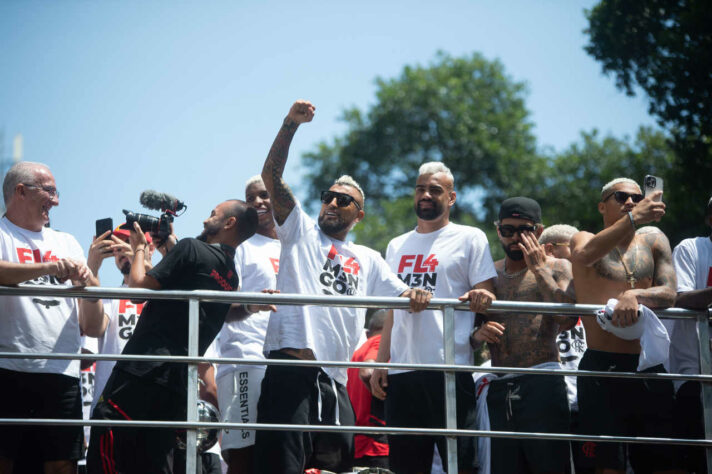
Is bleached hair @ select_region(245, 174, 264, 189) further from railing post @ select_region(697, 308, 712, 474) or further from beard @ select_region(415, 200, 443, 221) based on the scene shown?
railing post @ select_region(697, 308, 712, 474)

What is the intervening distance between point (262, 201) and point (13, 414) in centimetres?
268

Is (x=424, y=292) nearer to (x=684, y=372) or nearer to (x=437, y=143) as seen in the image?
(x=684, y=372)

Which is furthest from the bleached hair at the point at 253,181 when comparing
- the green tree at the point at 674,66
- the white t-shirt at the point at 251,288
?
the green tree at the point at 674,66

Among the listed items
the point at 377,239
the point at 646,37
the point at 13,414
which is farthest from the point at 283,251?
the point at 377,239

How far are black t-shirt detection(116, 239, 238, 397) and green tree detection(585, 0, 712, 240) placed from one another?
1074cm

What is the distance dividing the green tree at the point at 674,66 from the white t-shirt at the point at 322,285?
986 centimetres

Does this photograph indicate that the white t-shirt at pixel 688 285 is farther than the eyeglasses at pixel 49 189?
Yes

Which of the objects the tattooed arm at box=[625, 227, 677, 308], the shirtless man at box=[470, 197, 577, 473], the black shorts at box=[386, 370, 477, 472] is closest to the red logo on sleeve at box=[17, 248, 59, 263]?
the black shorts at box=[386, 370, 477, 472]

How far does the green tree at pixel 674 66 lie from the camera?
13.6 metres

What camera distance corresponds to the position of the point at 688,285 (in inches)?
220

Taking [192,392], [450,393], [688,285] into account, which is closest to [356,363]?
[450,393]

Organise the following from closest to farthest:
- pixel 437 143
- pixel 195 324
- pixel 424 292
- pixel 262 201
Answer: pixel 195 324
pixel 424 292
pixel 262 201
pixel 437 143

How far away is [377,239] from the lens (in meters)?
26.8

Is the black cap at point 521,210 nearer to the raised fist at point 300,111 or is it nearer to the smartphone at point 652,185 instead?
the smartphone at point 652,185
